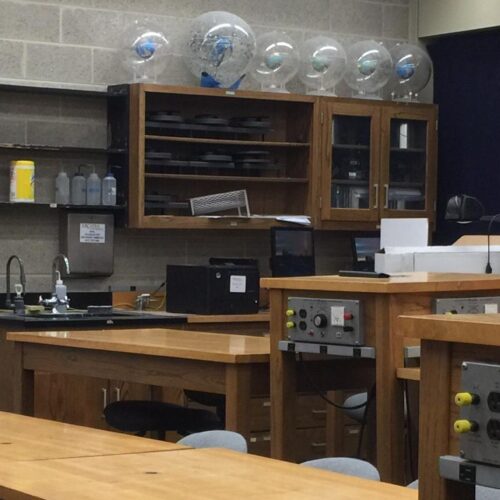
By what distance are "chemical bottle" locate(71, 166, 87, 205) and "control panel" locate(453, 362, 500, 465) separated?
5046mm

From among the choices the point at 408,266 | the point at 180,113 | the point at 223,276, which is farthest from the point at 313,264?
the point at 408,266

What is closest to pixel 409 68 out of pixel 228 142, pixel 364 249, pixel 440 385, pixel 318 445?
pixel 364 249

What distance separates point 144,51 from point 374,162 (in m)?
1.59

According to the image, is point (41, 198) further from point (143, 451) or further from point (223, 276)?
point (143, 451)

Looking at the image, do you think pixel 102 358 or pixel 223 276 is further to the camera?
pixel 223 276

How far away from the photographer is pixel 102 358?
4840 millimetres

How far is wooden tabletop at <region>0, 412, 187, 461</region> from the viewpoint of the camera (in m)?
2.77

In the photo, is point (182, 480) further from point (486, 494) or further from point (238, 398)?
point (238, 398)

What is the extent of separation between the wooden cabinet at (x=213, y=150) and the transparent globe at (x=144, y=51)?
13cm

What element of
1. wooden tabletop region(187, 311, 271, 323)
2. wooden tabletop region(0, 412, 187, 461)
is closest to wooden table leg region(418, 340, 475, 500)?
wooden tabletop region(0, 412, 187, 461)

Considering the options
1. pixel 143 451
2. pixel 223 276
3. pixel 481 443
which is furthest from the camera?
pixel 223 276

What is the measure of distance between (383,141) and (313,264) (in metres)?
0.99

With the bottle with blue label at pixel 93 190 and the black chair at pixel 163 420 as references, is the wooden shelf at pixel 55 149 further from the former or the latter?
the black chair at pixel 163 420

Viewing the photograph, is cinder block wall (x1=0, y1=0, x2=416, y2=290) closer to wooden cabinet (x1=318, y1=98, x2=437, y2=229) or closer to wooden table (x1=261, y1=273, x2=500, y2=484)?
wooden cabinet (x1=318, y1=98, x2=437, y2=229)
